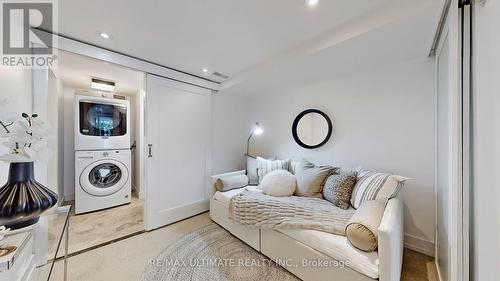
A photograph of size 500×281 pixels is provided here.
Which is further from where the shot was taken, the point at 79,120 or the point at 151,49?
the point at 79,120

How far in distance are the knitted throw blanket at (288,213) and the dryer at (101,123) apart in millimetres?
2508

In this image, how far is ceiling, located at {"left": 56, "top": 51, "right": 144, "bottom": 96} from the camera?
217 cm

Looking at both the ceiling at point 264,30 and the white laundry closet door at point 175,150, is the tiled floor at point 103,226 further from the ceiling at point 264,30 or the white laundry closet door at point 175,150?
the ceiling at point 264,30

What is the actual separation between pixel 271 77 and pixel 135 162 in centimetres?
328

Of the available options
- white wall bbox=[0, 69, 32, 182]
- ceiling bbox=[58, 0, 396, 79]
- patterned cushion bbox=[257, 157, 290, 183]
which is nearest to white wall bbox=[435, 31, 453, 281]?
ceiling bbox=[58, 0, 396, 79]

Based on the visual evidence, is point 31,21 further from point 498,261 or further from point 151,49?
point 498,261

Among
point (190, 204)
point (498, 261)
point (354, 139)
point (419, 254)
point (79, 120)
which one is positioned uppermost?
point (79, 120)

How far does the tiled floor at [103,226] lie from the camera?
2079mm

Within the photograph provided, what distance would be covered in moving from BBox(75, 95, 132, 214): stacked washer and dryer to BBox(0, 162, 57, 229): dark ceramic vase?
232 cm

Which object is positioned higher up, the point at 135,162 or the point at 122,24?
the point at 122,24

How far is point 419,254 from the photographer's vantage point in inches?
73.6

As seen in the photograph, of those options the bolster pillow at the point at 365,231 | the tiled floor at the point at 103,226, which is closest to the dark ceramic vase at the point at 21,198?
the tiled floor at the point at 103,226

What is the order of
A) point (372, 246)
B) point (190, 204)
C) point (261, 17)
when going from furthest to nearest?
point (190, 204) < point (261, 17) < point (372, 246)

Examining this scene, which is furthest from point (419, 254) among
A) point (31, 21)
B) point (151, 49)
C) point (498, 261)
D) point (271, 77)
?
point (31, 21)
